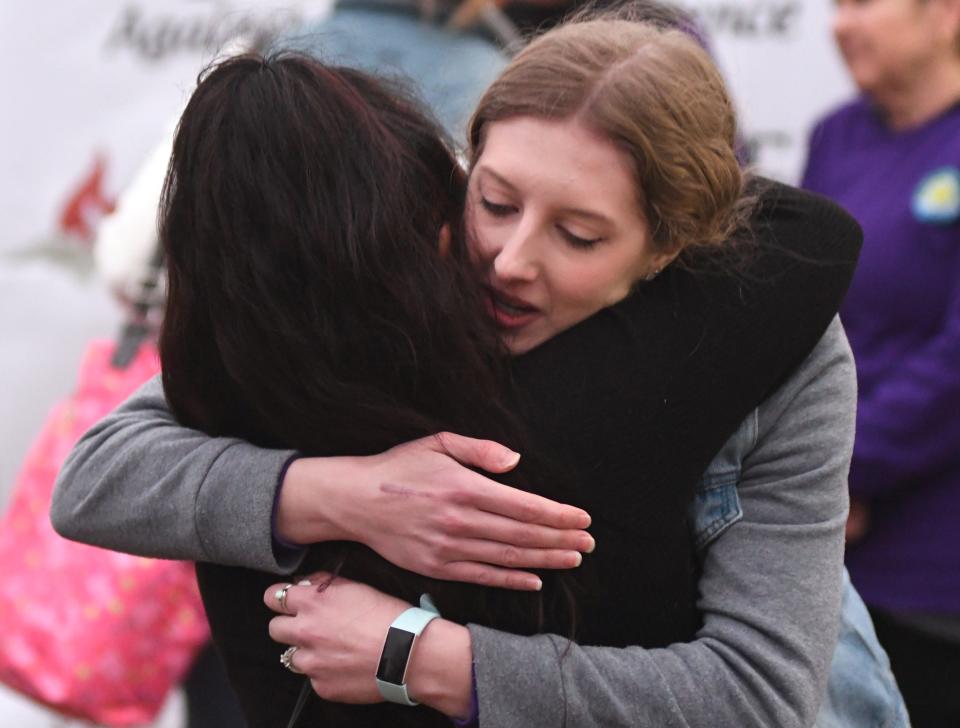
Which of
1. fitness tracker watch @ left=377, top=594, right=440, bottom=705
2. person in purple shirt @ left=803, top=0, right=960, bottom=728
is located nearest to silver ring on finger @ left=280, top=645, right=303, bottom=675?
fitness tracker watch @ left=377, top=594, right=440, bottom=705

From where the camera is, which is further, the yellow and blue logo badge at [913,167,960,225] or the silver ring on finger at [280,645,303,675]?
the yellow and blue logo badge at [913,167,960,225]

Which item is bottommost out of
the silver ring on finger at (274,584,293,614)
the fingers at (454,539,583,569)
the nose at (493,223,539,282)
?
the silver ring on finger at (274,584,293,614)

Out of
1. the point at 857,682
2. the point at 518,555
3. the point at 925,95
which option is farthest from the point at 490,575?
the point at 925,95

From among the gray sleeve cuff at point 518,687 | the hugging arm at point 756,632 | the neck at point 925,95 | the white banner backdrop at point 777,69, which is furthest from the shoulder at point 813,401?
the white banner backdrop at point 777,69

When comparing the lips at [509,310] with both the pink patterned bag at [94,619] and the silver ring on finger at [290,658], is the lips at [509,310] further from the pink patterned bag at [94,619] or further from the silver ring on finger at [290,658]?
the pink patterned bag at [94,619]

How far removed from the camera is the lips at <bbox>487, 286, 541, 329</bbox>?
1328 millimetres

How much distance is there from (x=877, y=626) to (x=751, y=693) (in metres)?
1.05

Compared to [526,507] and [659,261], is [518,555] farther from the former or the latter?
[659,261]

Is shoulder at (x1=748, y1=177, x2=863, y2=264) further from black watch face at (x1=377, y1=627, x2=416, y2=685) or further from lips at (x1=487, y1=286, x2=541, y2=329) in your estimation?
black watch face at (x1=377, y1=627, x2=416, y2=685)

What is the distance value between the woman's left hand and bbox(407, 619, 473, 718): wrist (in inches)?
1.7

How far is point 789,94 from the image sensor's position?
3.13m

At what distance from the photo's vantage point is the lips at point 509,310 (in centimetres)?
133

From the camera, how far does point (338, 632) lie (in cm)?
128

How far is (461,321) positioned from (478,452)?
0.44ft
